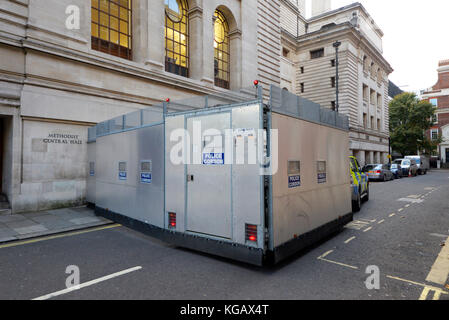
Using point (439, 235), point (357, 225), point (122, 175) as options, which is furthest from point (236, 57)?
point (439, 235)

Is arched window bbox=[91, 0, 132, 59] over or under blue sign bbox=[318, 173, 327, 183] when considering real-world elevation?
over

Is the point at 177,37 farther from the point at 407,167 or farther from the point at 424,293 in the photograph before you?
the point at 407,167

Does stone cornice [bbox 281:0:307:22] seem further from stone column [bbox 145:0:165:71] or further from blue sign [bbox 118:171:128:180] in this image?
blue sign [bbox 118:171:128:180]

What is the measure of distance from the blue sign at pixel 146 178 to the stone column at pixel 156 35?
30.7ft

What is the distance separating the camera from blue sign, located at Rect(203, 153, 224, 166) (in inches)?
203

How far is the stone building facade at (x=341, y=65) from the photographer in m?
35.4

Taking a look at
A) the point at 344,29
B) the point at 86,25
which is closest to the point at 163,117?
the point at 86,25

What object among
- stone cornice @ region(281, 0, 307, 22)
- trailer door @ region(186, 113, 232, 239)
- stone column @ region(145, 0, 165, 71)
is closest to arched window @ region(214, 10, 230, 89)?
stone column @ region(145, 0, 165, 71)

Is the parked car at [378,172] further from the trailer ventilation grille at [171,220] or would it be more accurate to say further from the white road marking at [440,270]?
the trailer ventilation grille at [171,220]

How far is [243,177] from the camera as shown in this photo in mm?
4855

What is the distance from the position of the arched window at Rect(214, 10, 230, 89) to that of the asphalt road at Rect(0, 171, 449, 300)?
14631 mm

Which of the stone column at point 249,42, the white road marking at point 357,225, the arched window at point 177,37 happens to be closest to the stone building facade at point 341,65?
the stone column at point 249,42

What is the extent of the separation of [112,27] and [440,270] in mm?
16061

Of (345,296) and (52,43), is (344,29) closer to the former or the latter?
(52,43)
